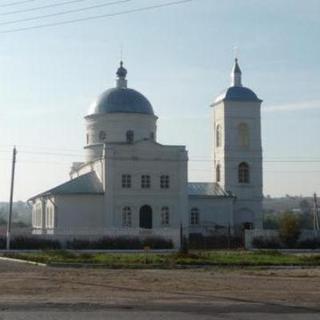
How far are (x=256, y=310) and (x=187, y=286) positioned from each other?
5.46m

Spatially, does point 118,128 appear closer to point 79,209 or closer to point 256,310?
point 79,209

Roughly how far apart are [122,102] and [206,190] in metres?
10.3

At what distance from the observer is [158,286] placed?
68.5 ft

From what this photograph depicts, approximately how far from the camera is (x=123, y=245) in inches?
1997

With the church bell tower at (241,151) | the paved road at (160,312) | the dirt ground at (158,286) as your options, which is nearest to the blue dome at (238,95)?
the church bell tower at (241,151)

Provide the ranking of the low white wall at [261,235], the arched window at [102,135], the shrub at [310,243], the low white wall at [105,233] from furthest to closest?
1. the arched window at [102,135]
2. the shrub at [310,243]
3. the low white wall at [261,235]
4. the low white wall at [105,233]

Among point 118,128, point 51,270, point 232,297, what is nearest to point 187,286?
point 232,297

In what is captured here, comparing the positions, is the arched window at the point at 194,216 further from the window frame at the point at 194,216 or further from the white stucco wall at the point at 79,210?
the white stucco wall at the point at 79,210

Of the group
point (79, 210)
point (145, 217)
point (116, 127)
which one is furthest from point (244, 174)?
point (79, 210)

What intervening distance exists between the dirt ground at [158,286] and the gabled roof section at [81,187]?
30672 millimetres

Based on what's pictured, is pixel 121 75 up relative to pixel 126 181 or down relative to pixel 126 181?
up

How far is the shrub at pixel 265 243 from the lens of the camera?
52625 mm

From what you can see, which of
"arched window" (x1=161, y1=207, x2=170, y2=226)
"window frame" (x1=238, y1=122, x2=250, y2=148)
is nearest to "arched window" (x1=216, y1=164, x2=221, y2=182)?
→ "window frame" (x1=238, y1=122, x2=250, y2=148)

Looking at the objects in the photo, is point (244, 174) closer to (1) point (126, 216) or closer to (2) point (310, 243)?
(1) point (126, 216)
